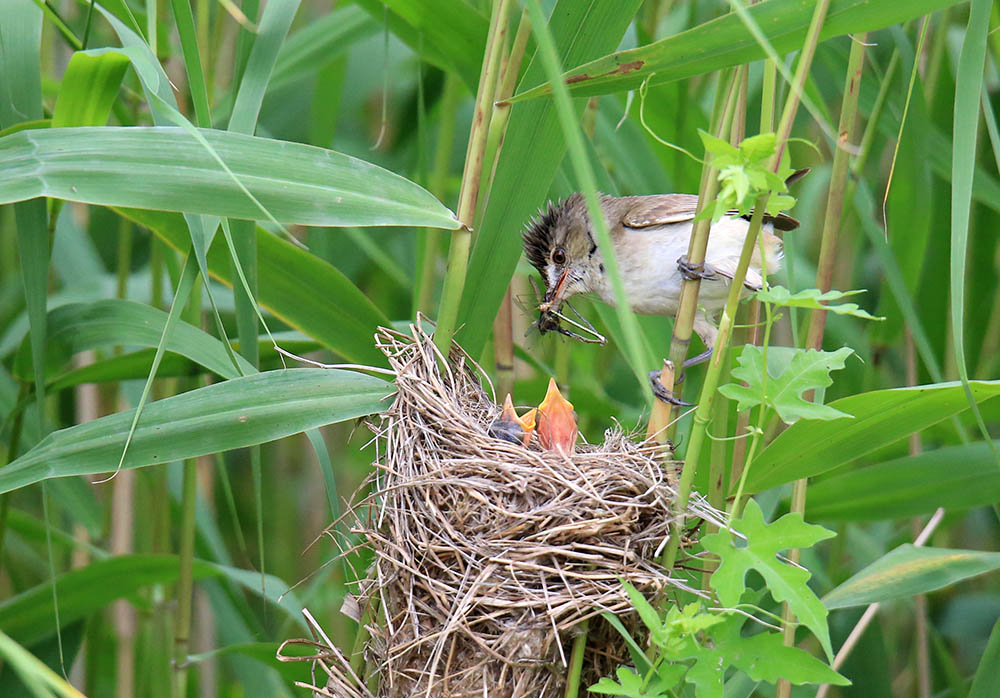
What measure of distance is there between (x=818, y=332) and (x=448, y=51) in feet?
2.76

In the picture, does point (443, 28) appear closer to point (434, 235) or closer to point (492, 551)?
point (434, 235)

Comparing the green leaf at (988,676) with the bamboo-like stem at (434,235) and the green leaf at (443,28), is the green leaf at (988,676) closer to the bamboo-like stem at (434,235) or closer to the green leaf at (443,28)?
the bamboo-like stem at (434,235)

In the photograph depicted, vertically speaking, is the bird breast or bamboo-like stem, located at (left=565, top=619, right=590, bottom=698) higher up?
the bird breast

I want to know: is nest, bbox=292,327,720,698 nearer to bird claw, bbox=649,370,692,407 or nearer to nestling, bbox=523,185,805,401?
bird claw, bbox=649,370,692,407

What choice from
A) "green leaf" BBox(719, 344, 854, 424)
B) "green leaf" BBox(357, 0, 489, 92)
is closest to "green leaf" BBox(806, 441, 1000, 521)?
Answer: "green leaf" BBox(719, 344, 854, 424)

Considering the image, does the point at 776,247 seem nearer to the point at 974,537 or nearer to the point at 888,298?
the point at 888,298

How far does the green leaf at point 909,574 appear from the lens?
1.66 metres

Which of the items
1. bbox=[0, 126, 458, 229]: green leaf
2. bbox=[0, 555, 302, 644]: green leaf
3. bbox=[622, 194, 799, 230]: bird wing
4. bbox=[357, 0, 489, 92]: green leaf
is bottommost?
bbox=[0, 555, 302, 644]: green leaf

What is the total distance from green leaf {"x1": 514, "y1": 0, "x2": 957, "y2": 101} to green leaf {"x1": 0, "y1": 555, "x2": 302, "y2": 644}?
124 cm

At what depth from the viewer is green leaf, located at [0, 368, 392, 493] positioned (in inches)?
54.5

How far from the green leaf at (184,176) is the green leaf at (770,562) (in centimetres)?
57

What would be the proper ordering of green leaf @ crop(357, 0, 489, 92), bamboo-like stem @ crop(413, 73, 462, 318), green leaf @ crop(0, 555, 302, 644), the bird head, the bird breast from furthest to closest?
the bird head < the bird breast < green leaf @ crop(0, 555, 302, 644) < bamboo-like stem @ crop(413, 73, 462, 318) < green leaf @ crop(357, 0, 489, 92)

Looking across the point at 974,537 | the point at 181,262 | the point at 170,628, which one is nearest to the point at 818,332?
the point at 181,262

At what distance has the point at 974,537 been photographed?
11.9 feet
